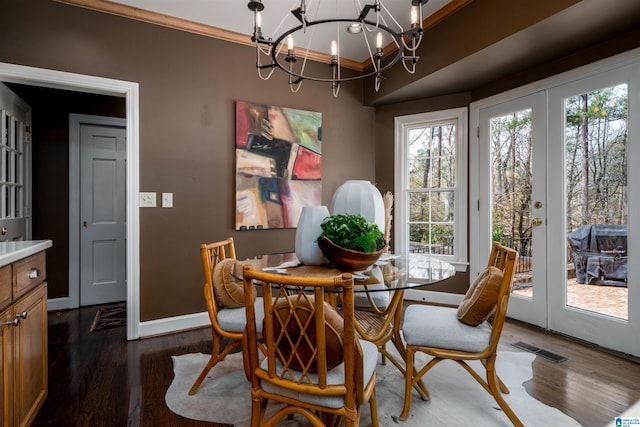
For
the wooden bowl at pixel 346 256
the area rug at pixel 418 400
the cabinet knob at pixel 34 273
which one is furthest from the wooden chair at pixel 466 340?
the cabinet knob at pixel 34 273

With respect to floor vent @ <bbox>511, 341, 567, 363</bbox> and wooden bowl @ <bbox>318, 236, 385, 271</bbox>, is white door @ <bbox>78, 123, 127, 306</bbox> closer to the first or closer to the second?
wooden bowl @ <bbox>318, 236, 385, 271</bbox>

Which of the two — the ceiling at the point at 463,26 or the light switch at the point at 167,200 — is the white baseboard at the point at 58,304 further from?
the ceiling at the point at 463,26

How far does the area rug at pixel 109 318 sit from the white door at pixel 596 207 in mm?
4007

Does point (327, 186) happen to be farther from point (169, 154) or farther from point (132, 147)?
point (132, 147)

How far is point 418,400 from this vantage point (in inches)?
73.8

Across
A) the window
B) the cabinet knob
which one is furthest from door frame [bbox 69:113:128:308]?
the window

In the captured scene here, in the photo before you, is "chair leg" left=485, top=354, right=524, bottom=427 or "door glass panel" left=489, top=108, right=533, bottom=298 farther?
"door glass panel" left=489, top=108, right=533, bottom=298

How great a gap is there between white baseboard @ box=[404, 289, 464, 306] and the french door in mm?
400

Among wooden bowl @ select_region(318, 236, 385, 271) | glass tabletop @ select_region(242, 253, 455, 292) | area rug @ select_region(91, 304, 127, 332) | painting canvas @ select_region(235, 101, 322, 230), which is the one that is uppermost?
painting canvas @ select_region(235, 101, 322, 230)

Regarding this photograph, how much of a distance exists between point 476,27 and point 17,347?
350 cm

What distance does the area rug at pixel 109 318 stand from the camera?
3.16 meters

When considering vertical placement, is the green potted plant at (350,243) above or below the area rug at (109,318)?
above

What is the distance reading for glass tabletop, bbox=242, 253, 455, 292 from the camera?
1552 millimetres

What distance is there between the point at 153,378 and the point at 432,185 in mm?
3261
